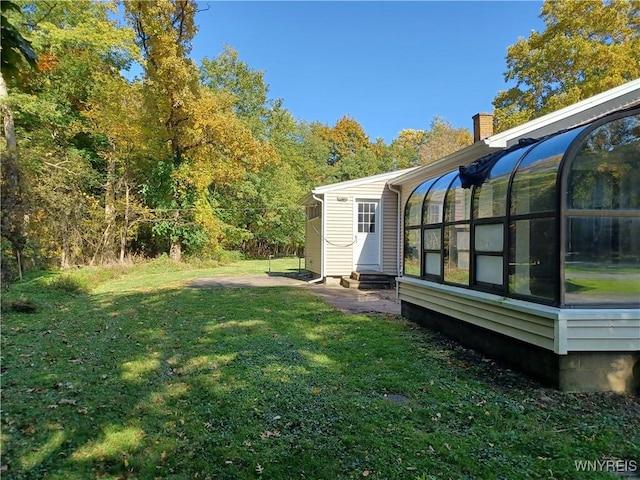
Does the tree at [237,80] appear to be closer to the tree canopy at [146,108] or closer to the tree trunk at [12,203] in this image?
the tree canopy at [146,108]

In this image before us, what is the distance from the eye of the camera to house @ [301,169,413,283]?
12.2 meters

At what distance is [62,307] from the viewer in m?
7.73

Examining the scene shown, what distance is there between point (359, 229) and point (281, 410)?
9.48 meters

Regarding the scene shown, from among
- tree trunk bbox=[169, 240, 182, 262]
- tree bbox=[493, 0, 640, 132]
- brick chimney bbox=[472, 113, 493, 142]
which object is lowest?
tree trunk bbox=[169, 240, 182, 262]

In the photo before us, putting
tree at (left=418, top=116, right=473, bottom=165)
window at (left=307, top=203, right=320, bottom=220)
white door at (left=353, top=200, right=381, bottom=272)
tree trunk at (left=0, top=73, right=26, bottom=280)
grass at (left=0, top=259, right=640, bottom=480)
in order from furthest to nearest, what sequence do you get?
1. tree at (left=418, top=116, right=473, bottom=165)
2. window at (left=307, top=203, right=320, bottom=220)
3. white door at (left=353, top=200, right=381, bottom=272)
4. tree trunk at (left=0, top=73, right=26, bottom=280)
5. grass at (left=0, top=259, right=640, bottom=480)

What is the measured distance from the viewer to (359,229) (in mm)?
12516

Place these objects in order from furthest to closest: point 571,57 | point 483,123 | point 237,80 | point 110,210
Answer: point 237,80
point 571,57
point 110,210
point 483,123

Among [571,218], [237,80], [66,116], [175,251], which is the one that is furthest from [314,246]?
[237,80]

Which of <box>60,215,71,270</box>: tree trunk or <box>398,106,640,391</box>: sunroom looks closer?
<box>398,106,640,391</box>: sunroom

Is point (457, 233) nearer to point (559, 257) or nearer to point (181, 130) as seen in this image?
point (559, 257)

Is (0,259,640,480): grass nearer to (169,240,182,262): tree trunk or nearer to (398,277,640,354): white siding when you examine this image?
(398,277,640,354): white siding

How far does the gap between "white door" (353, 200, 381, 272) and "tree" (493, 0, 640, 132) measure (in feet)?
32.7

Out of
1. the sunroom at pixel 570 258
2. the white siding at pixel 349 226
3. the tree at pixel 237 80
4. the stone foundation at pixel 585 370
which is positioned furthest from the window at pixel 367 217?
the tree at pixel 237 80

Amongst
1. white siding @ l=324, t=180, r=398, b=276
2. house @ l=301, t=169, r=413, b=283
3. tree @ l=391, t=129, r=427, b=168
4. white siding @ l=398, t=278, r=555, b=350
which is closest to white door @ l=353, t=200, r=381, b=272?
house @ l=301, t=169, r=413, b=283
